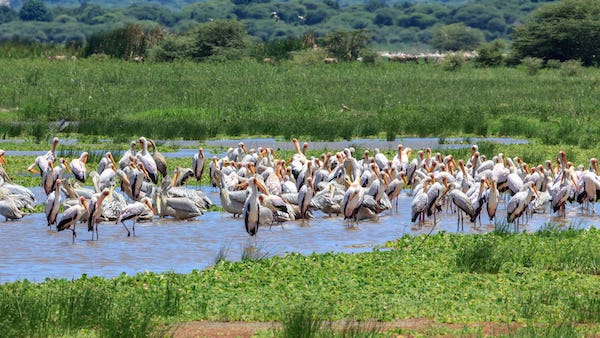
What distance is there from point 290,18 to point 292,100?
5040 inches

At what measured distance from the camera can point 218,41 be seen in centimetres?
5906

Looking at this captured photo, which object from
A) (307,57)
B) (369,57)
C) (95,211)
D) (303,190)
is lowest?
(369,57)

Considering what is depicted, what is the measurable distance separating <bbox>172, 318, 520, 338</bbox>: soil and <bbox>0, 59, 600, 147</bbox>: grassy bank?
18.3 m

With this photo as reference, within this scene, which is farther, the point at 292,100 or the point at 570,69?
the point at 570,69

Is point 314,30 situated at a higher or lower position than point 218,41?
lower


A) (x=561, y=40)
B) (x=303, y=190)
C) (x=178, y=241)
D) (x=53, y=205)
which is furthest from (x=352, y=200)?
(x=561, y=40)

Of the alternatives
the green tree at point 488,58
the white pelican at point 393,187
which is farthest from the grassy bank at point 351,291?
the green tree at point 488,58

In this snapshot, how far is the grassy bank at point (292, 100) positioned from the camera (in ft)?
104

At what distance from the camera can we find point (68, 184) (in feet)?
59.4

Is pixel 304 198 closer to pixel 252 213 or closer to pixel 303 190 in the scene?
pixel 303 190

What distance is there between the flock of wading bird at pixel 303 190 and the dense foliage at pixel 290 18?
396ft

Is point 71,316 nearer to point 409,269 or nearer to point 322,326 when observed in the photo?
point 322,326

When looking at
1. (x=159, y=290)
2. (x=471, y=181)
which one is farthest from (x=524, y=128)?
(x=159, y=290)

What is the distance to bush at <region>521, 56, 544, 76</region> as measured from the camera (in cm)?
5281
